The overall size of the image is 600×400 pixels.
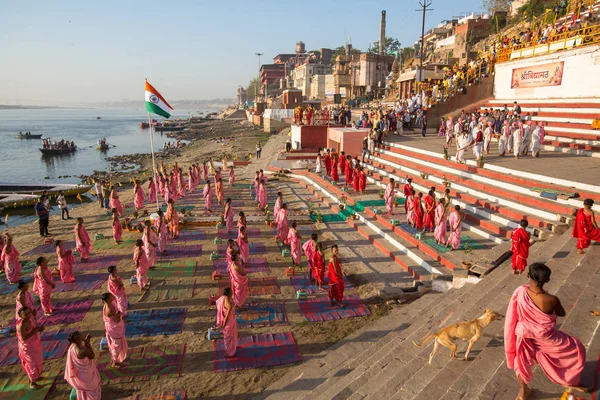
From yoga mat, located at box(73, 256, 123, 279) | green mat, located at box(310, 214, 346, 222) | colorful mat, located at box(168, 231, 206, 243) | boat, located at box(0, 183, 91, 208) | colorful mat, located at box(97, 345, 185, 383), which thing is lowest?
boat, located at box(0, 183, 91, 208)

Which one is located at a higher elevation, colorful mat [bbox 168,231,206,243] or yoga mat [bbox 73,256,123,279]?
colorful mat [bbox 168,231,206,243]

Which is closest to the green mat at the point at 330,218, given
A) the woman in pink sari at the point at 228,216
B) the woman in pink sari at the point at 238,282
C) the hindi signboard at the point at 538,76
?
the woman in pink sari at the point at 228,216

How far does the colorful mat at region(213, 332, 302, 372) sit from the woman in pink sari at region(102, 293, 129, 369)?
1566mm

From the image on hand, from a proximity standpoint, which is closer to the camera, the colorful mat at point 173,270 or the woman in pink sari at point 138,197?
the colorful mat at point 173,270

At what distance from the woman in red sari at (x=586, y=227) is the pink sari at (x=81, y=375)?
8864 millimetres

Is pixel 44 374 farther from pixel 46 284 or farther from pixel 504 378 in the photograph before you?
pixel 504 378

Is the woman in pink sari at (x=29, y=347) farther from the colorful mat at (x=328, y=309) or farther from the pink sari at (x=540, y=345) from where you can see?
the pink sari at (x=540, y=345)

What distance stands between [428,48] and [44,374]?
65135mm

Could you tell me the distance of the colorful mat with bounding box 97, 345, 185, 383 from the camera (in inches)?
237

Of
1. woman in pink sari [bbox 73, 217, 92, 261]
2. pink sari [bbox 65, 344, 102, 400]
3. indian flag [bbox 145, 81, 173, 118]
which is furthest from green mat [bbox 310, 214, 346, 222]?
pink sari [bbox 65, 344, 102, 400]

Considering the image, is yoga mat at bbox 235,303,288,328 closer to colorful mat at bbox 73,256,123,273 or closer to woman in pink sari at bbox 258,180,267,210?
colorful mat at bbox 73,256,123,273

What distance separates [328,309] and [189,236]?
269 inches

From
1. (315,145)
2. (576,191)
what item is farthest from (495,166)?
(315,145)

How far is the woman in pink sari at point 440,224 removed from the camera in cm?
998
